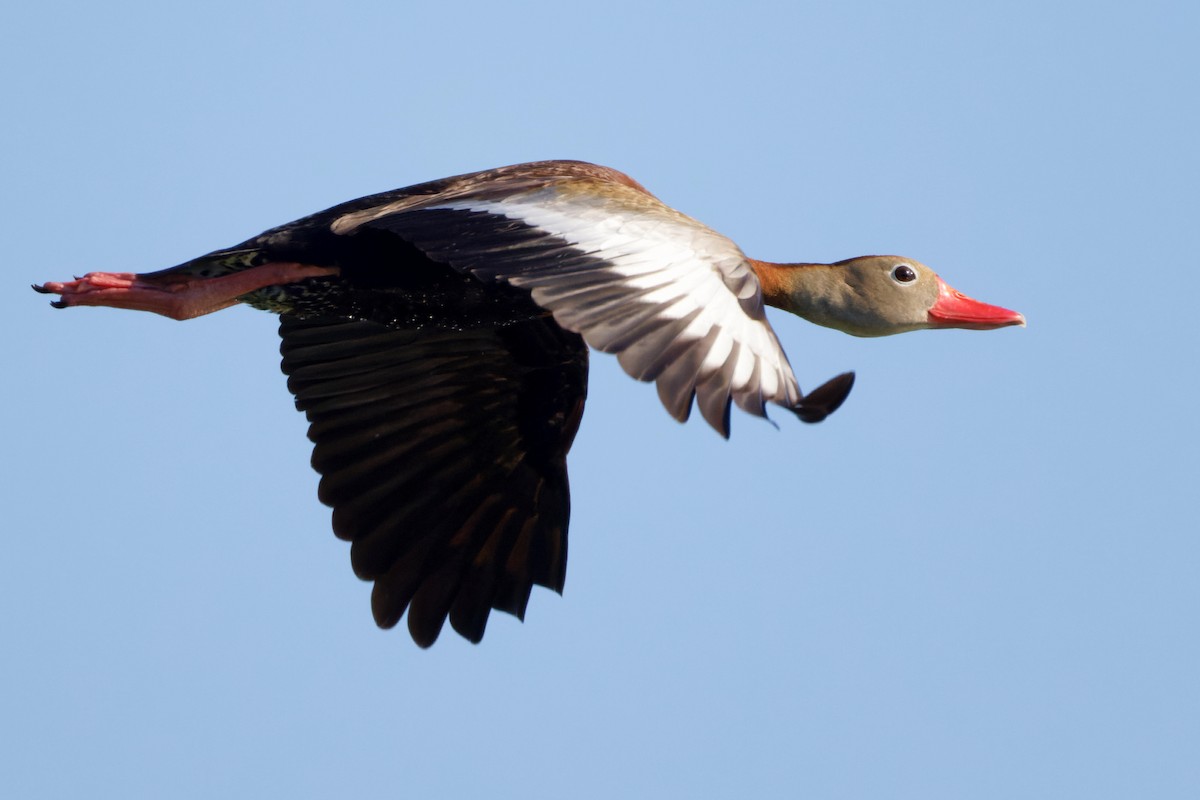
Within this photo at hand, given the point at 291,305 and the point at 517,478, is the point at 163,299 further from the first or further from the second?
the point at 517,478

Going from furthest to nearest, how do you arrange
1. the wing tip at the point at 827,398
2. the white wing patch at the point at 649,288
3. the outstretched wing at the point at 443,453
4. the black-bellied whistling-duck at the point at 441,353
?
the outstretched wing at the point at 443,453
the black-bellied whistling-duck at the point at 441,353
the white wing patch at the point at 649,288
the wing tip at the point at 827,398

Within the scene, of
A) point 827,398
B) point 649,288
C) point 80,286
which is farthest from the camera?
point 80,286

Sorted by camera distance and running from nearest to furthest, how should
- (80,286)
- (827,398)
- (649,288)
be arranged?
(827,398)
(649,288)
(80,286)

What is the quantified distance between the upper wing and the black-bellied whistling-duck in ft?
0.13

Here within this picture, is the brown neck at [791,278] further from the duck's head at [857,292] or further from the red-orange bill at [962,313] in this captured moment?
the red-orange bill at [962,313]

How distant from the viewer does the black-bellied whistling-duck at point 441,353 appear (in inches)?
296

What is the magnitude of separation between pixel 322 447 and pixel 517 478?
104cm

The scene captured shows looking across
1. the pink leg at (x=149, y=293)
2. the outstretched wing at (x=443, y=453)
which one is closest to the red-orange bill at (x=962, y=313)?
the outstretched wing at (x=443, y=453)

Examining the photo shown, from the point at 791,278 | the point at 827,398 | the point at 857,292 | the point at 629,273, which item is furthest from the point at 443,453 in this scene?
the point at 827,398

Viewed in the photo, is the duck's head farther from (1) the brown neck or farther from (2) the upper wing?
(2) the upper wing

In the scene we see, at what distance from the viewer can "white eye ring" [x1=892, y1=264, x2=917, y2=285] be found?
8.17 m

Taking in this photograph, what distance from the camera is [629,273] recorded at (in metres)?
6.08

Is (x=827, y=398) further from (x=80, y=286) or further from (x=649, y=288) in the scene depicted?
(x=80, y=286)

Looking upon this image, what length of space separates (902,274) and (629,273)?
256cm
